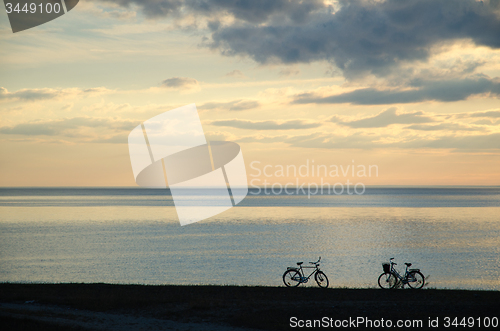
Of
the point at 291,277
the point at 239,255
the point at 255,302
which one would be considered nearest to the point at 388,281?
the point at 291,277

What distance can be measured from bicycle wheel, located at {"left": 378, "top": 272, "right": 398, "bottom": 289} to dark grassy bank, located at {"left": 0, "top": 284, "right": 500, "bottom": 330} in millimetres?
1280

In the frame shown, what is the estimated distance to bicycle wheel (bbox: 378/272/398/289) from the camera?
19.5m

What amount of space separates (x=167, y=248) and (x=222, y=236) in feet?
36.6

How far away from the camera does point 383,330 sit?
491 inches

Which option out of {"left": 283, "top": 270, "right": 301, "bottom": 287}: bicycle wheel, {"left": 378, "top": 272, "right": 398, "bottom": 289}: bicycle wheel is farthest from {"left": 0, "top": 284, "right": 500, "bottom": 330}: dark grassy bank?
{"left": 283, "top": 270, "right": 301, "bottom": 287}: bicycle wheel

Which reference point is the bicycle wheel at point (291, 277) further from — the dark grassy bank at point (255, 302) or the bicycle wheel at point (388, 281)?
the bicycle wheel at point (388, 281)

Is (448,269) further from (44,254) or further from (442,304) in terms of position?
(44,254)

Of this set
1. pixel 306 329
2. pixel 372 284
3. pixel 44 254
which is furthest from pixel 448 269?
pixel 44 254

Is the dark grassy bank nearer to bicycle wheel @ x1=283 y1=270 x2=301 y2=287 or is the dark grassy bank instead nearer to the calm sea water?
bicycle wheel @ x1=283 y1=270 x2=301 y2=287

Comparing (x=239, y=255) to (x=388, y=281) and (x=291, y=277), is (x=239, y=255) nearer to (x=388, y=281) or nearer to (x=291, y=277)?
(x=291, y=277)

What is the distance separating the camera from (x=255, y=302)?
51.5 feet

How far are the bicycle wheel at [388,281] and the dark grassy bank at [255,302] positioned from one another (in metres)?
1.28

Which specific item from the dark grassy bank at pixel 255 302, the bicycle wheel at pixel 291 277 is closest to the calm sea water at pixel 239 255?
the bicycle wheel at pixel 291 277

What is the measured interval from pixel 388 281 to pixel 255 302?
7.60 m
